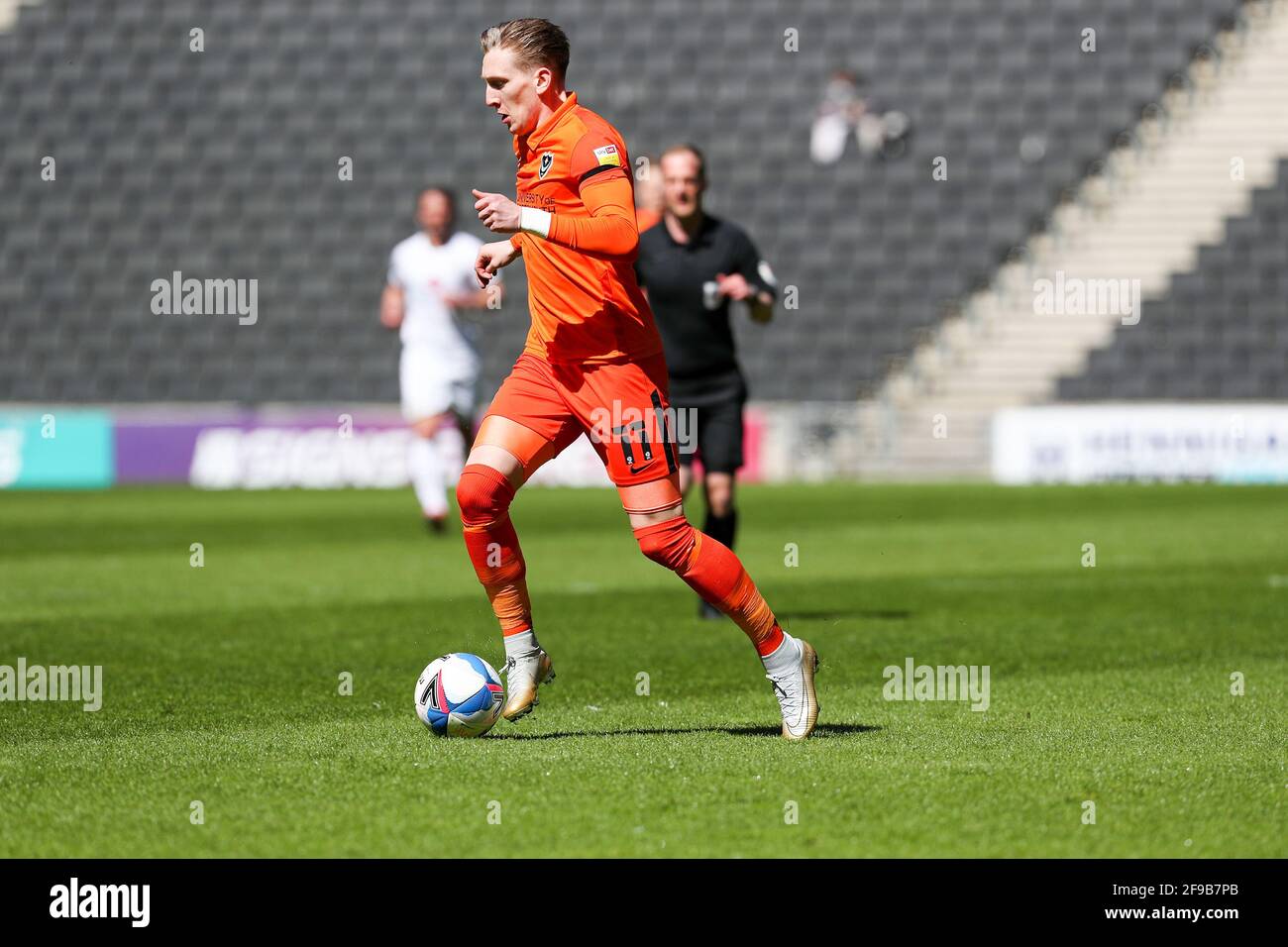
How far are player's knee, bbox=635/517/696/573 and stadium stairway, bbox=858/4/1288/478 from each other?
17.9 meters

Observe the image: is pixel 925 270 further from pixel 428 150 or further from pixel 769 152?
pixel 428 150

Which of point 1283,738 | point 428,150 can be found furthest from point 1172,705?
point 428,150

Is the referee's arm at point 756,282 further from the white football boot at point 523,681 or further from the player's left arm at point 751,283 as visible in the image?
the white football boot at point 523,681

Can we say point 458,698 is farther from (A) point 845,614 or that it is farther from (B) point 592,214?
(A) point 845,614

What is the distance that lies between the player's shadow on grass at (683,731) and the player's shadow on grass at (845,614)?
3314 millimetres

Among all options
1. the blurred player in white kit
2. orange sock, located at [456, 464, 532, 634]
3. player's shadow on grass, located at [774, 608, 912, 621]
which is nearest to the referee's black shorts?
player's shadow on grass, located at [774, 608, 912, 621]

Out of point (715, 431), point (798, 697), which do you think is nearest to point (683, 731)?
point (798, 697)

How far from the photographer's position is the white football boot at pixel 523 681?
6.02 metres

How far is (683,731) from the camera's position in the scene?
19.4ft

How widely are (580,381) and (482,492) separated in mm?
452

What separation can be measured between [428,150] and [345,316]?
2662 mm

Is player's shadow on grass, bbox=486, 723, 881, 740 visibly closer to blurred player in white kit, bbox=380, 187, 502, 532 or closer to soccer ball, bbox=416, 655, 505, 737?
soccer ball, bbox=416, 655, 505, 737

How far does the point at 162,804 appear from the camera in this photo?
4781mm

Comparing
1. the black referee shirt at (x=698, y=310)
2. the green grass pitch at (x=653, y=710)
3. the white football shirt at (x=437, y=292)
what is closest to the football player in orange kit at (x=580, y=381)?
the green grass pitch at (x=653, y=710)
